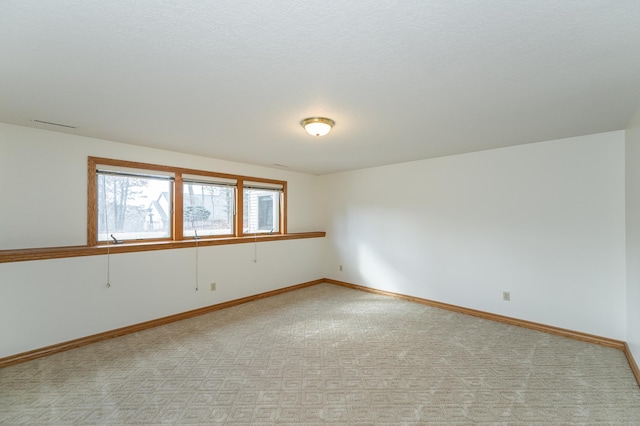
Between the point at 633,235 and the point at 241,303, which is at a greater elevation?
the point at 633,235

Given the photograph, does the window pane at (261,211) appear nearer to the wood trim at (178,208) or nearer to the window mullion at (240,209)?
the window mullion at (240,209)

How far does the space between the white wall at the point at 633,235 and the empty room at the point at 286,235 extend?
0.16 feet

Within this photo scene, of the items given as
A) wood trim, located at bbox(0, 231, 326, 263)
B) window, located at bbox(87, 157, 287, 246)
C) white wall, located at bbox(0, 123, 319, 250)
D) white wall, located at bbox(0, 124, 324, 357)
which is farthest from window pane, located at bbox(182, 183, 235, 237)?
white wall, located at bbox(0, 123, 319, 250)

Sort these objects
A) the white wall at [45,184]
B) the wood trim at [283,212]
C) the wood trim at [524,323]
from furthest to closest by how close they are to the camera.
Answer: the wood trim at [283,212] < the wood trim at [524,323] < the white wall at [45,184]

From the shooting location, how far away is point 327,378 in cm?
245

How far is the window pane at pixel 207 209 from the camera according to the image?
14.0ft

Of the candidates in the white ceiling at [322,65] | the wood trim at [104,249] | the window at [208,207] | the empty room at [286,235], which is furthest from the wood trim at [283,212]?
the white ceiling at [322,65]

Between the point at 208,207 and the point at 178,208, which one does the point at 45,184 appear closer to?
the point at 178,208

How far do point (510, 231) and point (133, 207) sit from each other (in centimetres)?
496

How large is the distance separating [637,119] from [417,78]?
2.22m

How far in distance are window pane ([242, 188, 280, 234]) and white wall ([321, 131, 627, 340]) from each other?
157 centimetres

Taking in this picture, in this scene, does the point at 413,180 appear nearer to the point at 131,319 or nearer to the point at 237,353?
the point at 237,353

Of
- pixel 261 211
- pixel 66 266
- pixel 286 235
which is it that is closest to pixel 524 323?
pixel 286 235

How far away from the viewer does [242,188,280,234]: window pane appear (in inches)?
197
